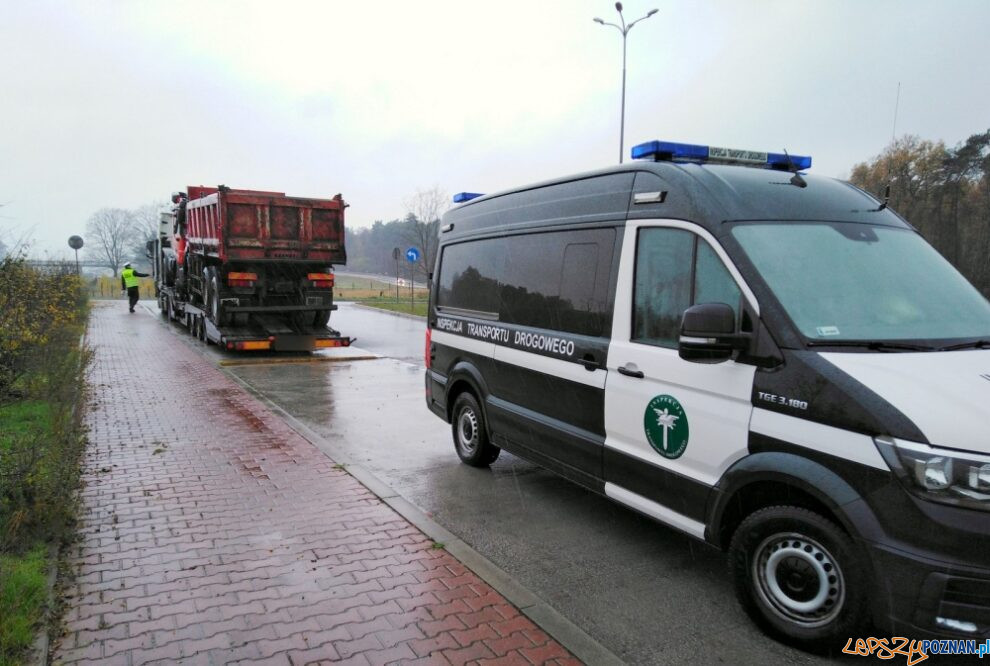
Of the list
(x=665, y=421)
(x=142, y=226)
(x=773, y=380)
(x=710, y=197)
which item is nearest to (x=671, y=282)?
(x=710, y=197)

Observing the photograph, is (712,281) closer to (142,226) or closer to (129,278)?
(129,278)

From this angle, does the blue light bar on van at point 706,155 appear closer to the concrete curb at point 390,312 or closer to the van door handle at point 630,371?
the van door handle at point 630,371

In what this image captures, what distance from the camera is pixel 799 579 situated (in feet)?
10.4

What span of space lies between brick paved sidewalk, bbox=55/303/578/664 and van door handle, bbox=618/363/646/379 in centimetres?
151

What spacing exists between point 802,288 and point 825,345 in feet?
1.24

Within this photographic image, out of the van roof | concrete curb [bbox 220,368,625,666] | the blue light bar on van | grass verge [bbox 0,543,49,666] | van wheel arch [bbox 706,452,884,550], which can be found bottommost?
concrete curb [bbox 220,368,625,666]

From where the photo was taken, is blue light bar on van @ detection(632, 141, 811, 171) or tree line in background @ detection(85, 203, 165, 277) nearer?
blue light bar on van @ detection(632, 141, 811, 171)

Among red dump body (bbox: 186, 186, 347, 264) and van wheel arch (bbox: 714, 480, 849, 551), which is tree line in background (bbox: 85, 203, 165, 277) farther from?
van wheel arch (bbox: 714, 480, 849, 551)

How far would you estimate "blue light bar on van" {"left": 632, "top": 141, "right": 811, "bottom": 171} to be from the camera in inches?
168

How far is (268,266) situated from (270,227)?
0.87 m

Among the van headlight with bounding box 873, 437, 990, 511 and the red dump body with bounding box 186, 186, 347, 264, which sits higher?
the red dump body with bounding box 186, 186, 347, 264

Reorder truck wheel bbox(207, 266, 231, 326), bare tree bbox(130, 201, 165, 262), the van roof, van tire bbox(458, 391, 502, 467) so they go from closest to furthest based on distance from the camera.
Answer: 1. the van roof
2. van tire bbox(458, 391, 502, 467)
3. truck wheel bbox(207, 266, 231, 326)
4. bare tree bbox(130, 201, 165, 262)

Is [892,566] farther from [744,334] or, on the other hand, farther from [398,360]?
[398,360]

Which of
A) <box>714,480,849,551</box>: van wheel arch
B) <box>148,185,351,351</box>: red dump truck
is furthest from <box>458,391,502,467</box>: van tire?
<box>148,185,351,351</box>: red dump truck
